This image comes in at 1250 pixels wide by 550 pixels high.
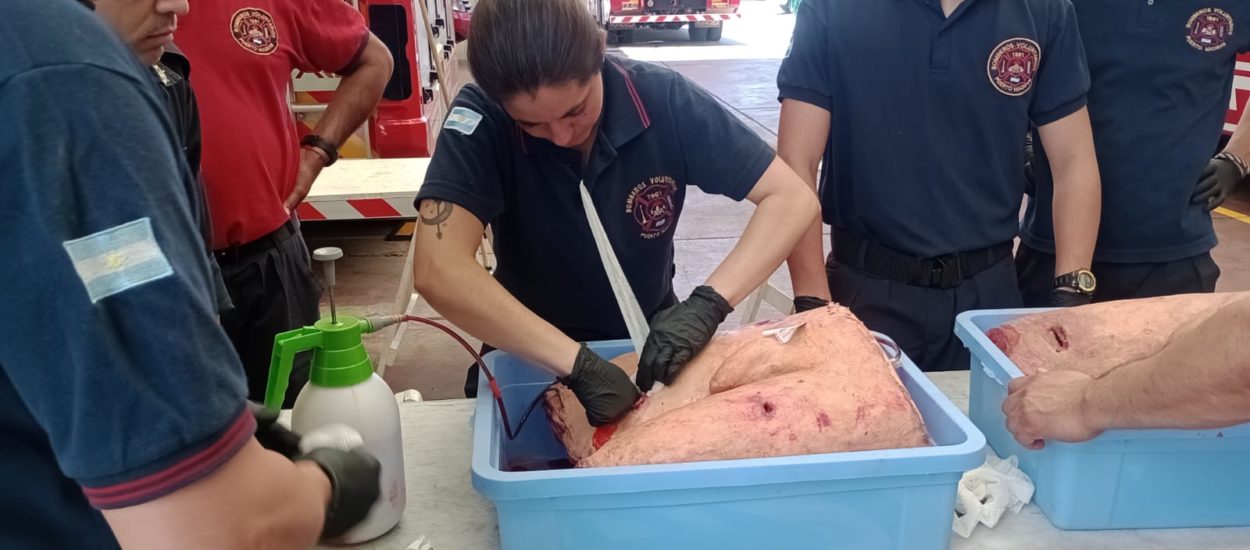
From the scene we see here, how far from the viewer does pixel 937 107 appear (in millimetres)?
2027

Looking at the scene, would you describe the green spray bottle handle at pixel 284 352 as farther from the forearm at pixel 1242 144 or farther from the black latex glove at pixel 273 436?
the forearm at pixel 1242 144

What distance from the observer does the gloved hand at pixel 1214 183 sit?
2.22 metres

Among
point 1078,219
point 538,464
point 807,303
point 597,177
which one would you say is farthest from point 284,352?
point 1078,219

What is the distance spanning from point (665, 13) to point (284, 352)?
565 inches

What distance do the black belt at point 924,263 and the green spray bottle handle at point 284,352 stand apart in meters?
1.38

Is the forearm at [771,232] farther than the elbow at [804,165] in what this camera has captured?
No

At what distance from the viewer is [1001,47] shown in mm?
1988

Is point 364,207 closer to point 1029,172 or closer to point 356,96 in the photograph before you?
point 356,96

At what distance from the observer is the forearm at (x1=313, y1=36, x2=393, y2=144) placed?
9.16 feet

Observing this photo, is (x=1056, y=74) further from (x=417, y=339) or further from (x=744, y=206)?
(x=744, y=206)

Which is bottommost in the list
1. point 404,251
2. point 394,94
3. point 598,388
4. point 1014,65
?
point 404,251

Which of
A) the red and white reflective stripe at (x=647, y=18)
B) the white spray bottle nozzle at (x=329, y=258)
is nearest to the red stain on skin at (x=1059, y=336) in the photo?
the white spray bottle nozzle at (x=329, y=258)

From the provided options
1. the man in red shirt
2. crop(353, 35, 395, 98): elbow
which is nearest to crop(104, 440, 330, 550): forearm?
the man in red shirt

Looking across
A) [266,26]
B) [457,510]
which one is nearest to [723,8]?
[266,26]
